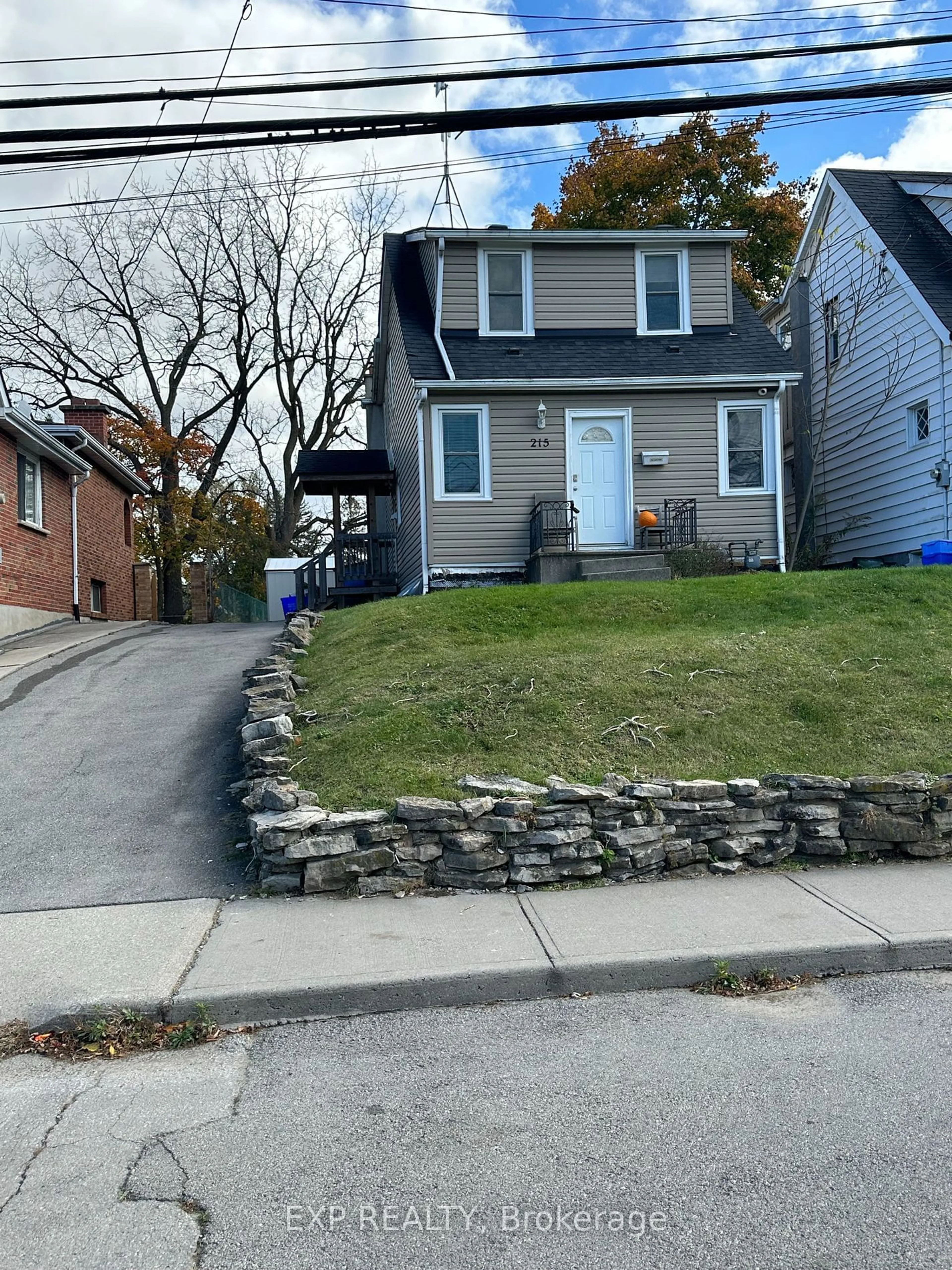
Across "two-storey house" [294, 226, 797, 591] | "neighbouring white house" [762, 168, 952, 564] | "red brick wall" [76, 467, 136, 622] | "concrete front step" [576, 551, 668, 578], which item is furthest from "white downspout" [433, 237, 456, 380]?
"red brick wall" [76, 467, 136, 622]

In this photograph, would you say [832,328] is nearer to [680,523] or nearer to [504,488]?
[680,523]

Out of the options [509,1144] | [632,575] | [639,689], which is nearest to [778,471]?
[632,575]

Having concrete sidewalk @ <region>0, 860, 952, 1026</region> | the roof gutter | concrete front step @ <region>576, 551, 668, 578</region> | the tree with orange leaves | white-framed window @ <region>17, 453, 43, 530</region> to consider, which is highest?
the tree with orange leaves

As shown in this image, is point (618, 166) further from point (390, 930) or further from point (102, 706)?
point (390, 930)

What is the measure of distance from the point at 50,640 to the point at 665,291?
1248cm

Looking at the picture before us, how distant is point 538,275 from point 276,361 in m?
19.3

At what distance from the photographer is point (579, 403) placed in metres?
17.0

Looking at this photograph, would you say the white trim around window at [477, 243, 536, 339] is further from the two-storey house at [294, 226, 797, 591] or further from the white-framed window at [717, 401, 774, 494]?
the white-framed window at [717, 401, 774, 494]

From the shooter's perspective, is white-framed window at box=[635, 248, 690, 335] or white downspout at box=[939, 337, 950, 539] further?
white-framed window at box=[635, 248, 690, 335]

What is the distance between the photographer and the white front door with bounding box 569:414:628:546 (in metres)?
17.0

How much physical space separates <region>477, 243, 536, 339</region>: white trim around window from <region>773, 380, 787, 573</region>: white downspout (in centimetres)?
441

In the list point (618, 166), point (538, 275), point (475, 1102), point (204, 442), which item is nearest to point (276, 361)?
point (204, 442)

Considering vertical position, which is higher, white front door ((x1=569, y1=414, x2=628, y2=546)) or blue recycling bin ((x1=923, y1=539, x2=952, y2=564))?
white front door ((x1=569, y1=414, x2=628, y2=546))

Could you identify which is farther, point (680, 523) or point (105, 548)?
point (105, 548)
